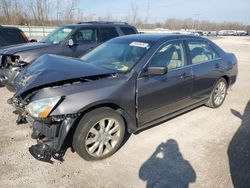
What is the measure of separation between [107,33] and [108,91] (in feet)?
17.8

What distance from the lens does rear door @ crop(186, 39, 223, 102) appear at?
15.3 ft

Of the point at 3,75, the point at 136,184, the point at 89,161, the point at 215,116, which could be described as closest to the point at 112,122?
the point at 89,161

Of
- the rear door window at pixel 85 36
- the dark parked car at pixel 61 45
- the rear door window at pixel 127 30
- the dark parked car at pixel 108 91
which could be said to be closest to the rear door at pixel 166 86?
the dark parked car at pixel 108 91

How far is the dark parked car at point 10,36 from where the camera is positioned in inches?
313

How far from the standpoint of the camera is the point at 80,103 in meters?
3.05

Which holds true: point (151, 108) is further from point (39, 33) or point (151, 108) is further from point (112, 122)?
point (39, 33)

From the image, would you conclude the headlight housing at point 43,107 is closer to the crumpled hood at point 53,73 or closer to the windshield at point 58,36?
the crumpled hood at point 53,73

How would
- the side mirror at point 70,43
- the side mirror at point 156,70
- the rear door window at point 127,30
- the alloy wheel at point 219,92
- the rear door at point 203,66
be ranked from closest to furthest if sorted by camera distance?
the side mirror at point 156,70, the rear door at point 203,66, the alloy wheel at point 219,92, the side mirror at point 70,43, the rear door window at point 127,30

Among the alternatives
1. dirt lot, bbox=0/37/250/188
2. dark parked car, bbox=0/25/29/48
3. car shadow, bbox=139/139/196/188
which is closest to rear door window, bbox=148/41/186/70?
dirt lot, bbox=0/37/250/188

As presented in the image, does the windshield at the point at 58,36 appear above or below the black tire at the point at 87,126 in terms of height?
above

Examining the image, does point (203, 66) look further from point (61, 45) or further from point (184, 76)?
point (61, 45)

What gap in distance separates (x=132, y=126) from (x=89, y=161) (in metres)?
0.82

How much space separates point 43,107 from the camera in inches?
117

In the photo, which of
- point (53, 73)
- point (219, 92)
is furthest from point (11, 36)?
point (219, 92)
